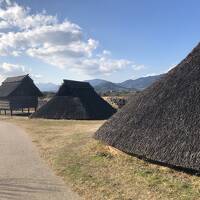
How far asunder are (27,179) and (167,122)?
14.2 ft

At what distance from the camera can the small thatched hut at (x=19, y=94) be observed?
1839 inches

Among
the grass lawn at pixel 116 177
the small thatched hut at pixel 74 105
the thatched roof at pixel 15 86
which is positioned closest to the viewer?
the grass lawn at pixel 116 177

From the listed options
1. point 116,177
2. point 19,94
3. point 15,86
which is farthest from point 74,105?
→ point 116,177

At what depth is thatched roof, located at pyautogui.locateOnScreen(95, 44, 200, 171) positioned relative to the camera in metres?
10.3

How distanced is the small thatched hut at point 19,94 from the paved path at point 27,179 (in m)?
30.0

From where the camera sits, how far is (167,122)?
1153cm

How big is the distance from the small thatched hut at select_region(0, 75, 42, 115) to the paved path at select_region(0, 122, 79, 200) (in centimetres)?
2996

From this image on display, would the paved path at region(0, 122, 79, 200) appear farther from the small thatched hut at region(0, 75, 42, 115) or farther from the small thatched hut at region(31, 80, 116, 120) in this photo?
the small thatched hut at region(0, 75, 42, 115)

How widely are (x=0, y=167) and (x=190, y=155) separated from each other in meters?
6.48

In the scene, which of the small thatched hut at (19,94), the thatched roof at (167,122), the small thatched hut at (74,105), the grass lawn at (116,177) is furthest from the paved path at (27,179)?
the small thatched hut at (19,94)

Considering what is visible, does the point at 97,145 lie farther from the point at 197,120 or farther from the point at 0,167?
the point at 197,120

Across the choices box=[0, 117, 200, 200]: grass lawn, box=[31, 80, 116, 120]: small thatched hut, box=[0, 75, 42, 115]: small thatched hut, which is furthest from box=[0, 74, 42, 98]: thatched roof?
box=[0, 117, 200, 200]: grass lawn

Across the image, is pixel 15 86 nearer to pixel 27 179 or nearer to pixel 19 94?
pixel 19 94

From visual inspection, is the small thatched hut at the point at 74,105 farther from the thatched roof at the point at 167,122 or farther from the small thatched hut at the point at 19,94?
the thatched roof at the point at 167,122
